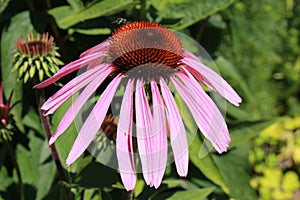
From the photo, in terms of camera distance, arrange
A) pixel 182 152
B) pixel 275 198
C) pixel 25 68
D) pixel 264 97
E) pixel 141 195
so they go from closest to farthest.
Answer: pixel 182 152, pixel 25 68, pixel 141 195, pixel 275 198, pixel 264 97

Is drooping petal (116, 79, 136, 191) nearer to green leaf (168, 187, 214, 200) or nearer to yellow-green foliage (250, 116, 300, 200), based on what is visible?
green leaf (168, 187, 214, 200)

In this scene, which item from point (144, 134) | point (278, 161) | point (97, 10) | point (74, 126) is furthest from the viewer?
point (278, 161)

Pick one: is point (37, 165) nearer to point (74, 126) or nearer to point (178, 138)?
point (74, 126)

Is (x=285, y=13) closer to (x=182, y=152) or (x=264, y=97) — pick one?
(x=264, y=97)

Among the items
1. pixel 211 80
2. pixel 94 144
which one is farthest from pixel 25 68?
pixel 211 80

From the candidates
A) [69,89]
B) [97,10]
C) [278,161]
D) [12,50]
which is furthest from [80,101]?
[278,161]

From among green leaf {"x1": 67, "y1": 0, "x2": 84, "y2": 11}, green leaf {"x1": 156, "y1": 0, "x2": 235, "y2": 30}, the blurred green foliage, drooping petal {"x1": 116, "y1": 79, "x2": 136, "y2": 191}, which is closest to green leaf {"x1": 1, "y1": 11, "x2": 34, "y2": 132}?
the blurred green foliage

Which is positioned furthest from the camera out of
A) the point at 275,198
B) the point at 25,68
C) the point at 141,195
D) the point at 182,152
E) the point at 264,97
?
the point at 264,97
